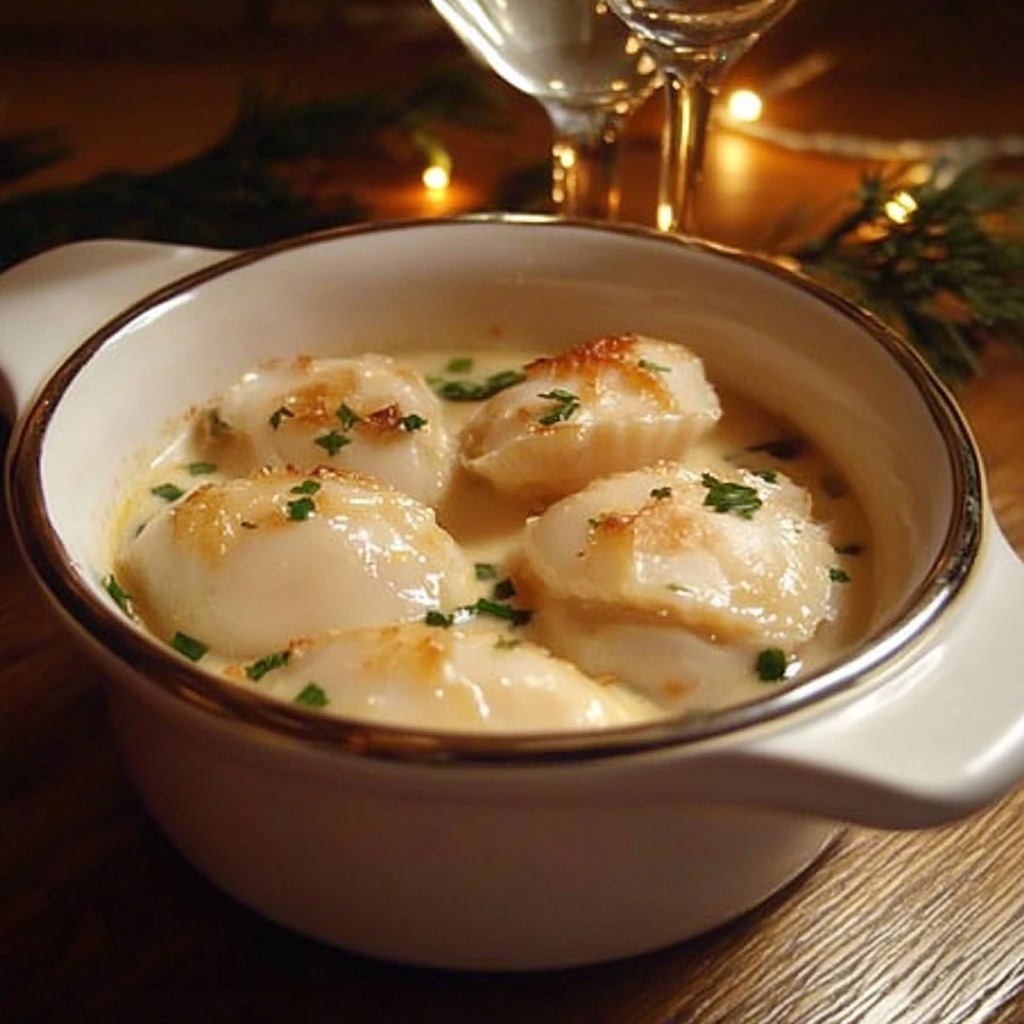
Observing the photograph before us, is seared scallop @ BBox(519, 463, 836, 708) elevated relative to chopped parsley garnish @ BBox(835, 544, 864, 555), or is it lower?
elevated

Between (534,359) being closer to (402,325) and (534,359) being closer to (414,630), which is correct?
(402,325)

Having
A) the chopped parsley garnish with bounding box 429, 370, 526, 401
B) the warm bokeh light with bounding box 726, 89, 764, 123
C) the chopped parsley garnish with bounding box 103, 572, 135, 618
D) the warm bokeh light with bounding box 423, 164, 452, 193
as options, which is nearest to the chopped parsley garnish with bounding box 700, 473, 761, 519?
the chopped parsley garnish with bounding box 429, 370, 526, 401

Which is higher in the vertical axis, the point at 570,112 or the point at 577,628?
the point at 570,112

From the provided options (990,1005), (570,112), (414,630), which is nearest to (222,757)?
(414,630)

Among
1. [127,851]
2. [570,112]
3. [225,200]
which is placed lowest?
[127,851]

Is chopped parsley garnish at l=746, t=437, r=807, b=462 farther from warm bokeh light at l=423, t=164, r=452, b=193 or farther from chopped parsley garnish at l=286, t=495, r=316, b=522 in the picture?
warm bokeh light at l=423, t=164, r=452, b=193

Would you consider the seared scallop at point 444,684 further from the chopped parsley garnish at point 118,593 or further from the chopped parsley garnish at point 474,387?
the chopped parsley garnish at point 474,387

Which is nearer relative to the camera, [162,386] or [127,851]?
[127,851]

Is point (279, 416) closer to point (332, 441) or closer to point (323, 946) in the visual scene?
point (332, 441)

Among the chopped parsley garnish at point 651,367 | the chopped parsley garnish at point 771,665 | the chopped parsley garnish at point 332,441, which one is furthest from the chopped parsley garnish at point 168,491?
the chopped parsley garnish at point 771,665
